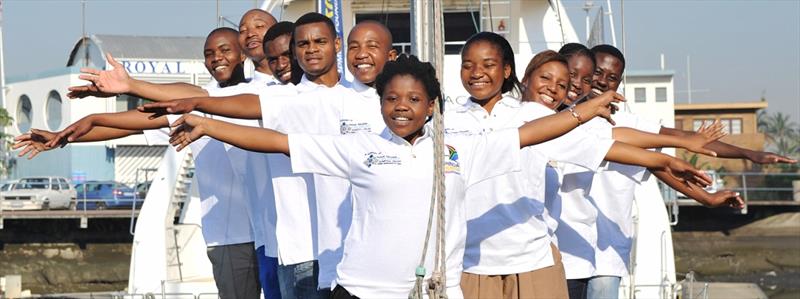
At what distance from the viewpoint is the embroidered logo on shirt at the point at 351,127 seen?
6.51 meters

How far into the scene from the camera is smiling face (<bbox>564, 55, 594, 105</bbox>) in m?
8.15

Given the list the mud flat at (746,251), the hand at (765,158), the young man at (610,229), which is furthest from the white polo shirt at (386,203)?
the mud flat at (746,251)

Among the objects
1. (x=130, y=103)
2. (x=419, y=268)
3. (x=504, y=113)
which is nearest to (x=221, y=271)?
(x=504, y=113)

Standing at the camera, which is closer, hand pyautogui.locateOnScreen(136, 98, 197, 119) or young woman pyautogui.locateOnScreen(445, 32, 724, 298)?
hand pyautogui.locateOnScreen(136, 98, 197, 119)

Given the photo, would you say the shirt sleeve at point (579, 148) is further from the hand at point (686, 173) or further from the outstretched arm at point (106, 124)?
the outstretched arm at point (106, 124)

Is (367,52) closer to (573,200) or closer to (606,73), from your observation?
(573,200)

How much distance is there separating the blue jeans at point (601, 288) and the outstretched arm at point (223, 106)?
249 cm

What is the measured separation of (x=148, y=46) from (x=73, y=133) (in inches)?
2105

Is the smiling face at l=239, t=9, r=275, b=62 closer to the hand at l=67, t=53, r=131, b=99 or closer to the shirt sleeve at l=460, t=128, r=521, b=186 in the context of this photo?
the hand at l=67, t=53, r=131, b=99

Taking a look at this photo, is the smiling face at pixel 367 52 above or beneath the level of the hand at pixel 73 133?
above

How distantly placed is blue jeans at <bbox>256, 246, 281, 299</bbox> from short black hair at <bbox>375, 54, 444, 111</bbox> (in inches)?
74.6

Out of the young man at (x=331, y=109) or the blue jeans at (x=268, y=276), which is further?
the blue jeans at (x=268, y=276)

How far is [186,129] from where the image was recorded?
5.66m

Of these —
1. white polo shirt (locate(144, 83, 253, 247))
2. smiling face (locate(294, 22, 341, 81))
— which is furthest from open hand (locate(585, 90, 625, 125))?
white polo shirt (locate(144, 83, 253, 247))
